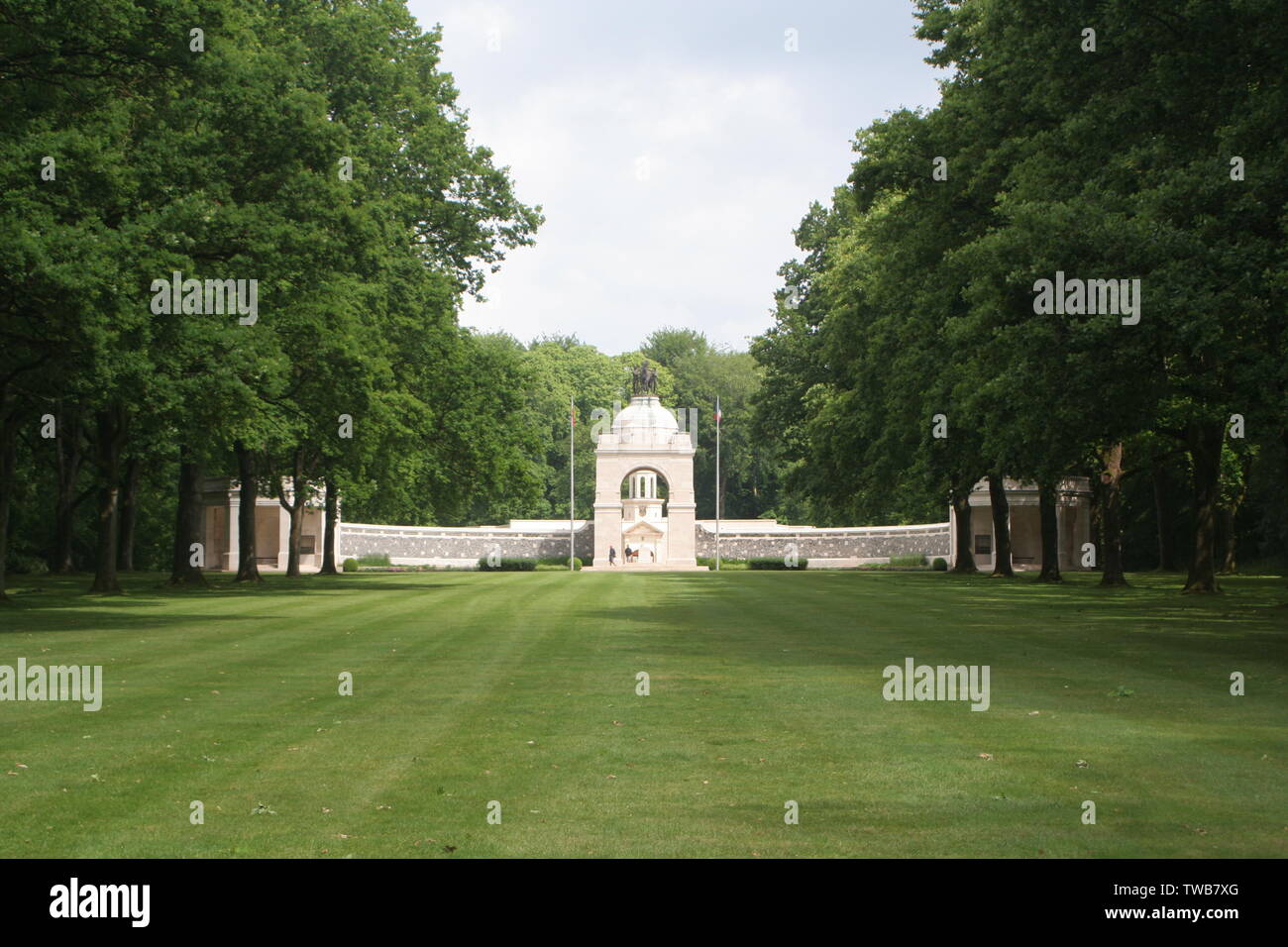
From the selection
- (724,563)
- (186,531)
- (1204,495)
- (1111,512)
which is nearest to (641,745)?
(1204,495)

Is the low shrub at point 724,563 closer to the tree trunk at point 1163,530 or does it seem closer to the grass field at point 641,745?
the tree trunk at point 1163,530

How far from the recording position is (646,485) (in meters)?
94.8

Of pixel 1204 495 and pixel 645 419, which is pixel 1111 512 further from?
pixel 645 419

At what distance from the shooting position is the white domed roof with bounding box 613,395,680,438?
90.9m

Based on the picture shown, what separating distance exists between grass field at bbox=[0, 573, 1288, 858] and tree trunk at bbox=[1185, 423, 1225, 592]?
1282 cm

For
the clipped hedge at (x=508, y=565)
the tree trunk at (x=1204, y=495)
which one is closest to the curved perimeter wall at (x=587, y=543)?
the clipped hedge at (x=508, y=565)

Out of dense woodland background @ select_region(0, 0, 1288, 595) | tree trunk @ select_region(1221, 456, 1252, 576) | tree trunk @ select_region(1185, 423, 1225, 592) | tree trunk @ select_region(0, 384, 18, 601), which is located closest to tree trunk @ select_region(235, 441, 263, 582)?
dense woodland background @ select_region(0, 0, 1288, 595)

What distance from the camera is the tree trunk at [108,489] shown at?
122 feet

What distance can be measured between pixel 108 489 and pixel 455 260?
18.3 metres

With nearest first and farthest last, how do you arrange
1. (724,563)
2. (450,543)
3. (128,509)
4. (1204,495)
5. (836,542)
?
(1204,495) → (128,509) → (724,563) → (836,542) → (450,543)

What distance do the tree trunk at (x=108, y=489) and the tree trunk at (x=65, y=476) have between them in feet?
17.3

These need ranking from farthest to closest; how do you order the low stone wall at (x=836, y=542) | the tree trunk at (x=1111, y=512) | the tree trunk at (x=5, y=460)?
the low stone wall at (x=836, y=542), the tree trunk at (x=1111, y=512), the tree trunk at (x=5, y=460)

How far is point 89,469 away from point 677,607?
1380 inches

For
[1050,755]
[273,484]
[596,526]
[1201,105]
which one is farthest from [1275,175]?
[596,526]
